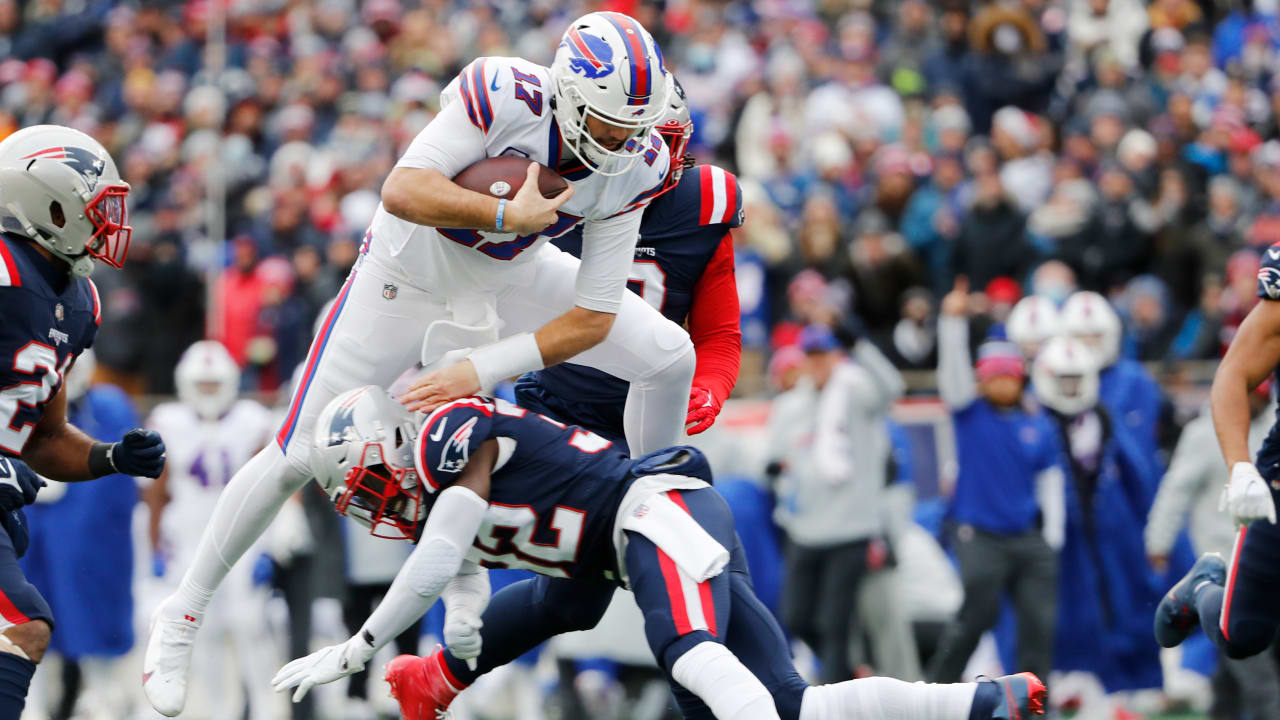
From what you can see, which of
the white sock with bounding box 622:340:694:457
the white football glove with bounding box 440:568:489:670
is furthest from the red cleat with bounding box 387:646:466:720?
the white sock with bounding box 622:340:694:457

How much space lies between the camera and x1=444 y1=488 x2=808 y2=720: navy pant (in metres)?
4.75

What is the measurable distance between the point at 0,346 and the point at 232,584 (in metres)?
4.20

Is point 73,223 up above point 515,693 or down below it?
above

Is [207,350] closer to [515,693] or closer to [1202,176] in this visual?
[515,693]

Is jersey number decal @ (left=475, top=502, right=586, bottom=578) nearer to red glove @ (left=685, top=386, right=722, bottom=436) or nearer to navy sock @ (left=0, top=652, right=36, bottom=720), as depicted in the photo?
red glove @ (left=685, top=386, right=722, bottom=436)

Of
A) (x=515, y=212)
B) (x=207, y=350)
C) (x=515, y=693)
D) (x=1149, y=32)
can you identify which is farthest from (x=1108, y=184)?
(x=515, y=212)

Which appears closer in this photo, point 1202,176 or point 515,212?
point 515,212

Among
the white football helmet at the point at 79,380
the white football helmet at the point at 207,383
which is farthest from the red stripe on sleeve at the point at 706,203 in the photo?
the white football helmet at the point at 207,383

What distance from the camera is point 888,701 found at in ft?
15.9

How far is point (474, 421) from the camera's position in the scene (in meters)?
4.80

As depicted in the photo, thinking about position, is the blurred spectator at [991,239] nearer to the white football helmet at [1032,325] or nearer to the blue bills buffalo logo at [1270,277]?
the white football helmet at [1032,325]

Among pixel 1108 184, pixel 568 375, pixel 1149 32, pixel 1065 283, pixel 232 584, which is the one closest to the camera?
pixel 568 375

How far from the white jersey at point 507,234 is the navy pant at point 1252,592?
86.0 inches

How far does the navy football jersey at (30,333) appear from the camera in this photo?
4918 millimetres
